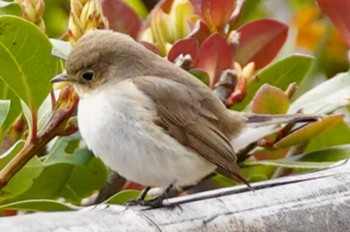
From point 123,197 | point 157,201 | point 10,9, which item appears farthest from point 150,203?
point 10,9

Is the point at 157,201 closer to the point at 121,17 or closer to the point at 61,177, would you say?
the point at 61,177

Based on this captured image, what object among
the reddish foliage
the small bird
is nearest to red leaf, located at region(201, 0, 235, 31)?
the reddish foliage

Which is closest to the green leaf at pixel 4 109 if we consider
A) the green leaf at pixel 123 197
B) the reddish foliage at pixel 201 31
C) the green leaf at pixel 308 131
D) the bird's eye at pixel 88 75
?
the green leaf at pixel 123 197

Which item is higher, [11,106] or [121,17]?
[121,17]

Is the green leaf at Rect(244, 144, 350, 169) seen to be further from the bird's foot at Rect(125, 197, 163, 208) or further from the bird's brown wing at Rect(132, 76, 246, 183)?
the bird's foot at Rect(125, 197, 163, 208)

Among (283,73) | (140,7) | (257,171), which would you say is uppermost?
(283,73)

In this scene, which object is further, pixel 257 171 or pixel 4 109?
pixel 257 171
